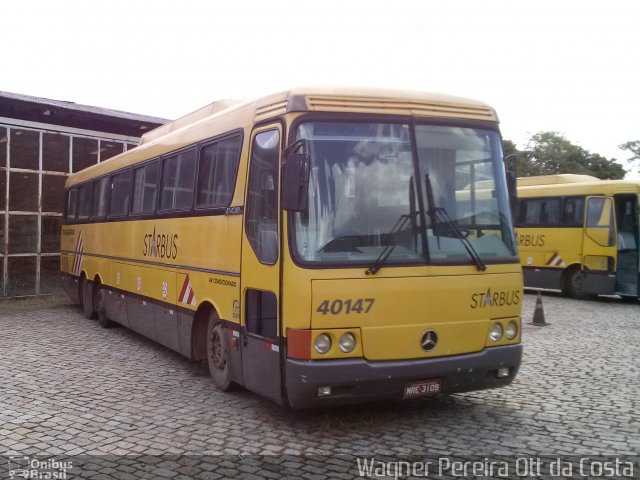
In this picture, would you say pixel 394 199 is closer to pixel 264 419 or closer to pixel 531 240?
pixel 264 419

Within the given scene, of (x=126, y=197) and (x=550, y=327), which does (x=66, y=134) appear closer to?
(x=126, y=197)

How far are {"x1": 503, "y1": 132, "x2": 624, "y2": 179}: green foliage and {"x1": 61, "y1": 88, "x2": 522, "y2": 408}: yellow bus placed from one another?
47824 mm

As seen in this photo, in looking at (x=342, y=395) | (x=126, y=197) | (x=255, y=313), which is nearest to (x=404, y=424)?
(x=342, y=395)

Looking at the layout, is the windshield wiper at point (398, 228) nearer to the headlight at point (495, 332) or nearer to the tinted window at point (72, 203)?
the headlight at point (495, 332)

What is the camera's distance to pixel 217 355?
7.84 m

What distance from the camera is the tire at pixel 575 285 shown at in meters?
18.8

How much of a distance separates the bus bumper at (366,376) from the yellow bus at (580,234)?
1306 cm

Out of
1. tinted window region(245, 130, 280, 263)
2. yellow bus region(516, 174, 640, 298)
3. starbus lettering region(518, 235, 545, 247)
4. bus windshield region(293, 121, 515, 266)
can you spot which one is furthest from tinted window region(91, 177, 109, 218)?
starbus lettering region(518, 235, 545, 247)

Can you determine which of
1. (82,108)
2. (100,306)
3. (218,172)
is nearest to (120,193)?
(100,306)

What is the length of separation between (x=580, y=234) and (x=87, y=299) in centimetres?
1335

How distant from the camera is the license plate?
236 inches

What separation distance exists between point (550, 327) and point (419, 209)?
8098 mm

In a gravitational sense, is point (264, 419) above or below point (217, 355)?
below

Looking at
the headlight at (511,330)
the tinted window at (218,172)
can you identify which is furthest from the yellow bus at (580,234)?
the tinted window at (218,172)
